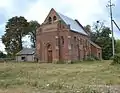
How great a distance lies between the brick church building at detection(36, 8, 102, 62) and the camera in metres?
62.1

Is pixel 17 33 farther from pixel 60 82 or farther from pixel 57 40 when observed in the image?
pixel 60 82

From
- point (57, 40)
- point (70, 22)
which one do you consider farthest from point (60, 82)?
point (70, 22)

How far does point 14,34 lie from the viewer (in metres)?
99.3

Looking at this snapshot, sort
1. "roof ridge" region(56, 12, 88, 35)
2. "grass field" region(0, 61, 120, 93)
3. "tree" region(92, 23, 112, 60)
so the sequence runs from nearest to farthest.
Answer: "grass field" region(0, 61, 120, 93)
"roof ridge" region(56, 12, 88, 35)
"tree" region(92, 23, 112, 60)

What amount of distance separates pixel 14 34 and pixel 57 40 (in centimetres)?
3952

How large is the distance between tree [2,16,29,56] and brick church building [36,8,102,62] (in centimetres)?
3484

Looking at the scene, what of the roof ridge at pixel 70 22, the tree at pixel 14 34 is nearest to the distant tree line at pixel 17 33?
the tree at pixel 14 34

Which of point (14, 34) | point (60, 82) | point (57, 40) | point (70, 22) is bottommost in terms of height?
point (60, 82)

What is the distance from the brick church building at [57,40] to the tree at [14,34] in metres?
34.8

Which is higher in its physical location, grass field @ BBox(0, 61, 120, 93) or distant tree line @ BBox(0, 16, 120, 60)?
distant tree line @ BBox(0, 16, 120, 60)

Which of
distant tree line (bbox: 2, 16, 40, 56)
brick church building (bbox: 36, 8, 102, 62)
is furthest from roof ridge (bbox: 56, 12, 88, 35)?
distant tree line (bbox: 2, 16, 40, 56)

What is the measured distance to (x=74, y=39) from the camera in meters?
65.5

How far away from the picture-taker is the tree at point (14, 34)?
327 ft

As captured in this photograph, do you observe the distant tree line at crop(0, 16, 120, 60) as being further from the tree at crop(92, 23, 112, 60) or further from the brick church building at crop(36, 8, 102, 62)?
the brick church building at crop(36, 8, 102, 62)
